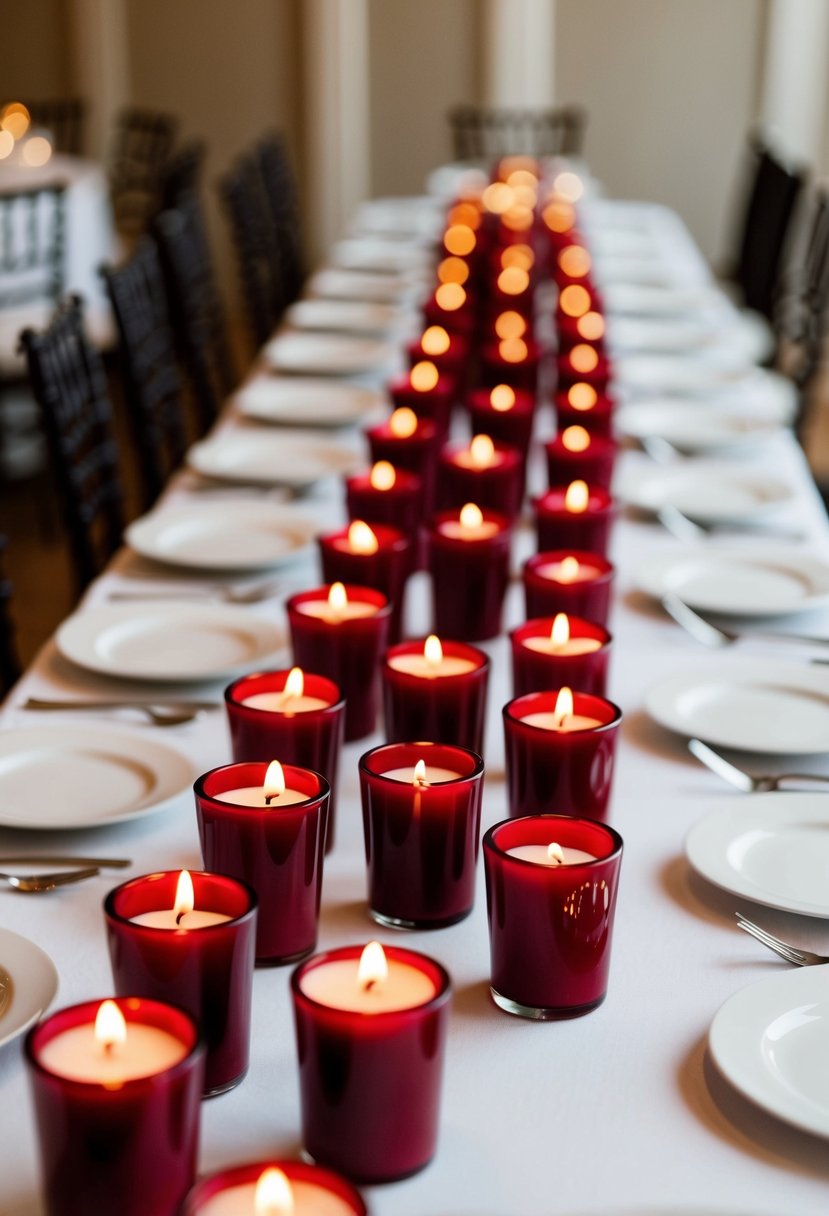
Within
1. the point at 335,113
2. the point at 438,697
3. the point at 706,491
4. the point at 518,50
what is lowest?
the point at 706,491

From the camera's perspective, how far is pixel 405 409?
175 centimetres

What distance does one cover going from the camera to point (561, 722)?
3.22 ft

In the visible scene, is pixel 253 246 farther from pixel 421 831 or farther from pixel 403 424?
pixel 421 831

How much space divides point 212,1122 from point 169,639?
2.27ft

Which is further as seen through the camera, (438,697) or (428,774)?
(438,697)

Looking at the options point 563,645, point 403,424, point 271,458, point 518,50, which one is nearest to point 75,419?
point 271,458

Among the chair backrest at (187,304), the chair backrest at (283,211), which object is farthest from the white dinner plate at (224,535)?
the chair backrest at (283,211)

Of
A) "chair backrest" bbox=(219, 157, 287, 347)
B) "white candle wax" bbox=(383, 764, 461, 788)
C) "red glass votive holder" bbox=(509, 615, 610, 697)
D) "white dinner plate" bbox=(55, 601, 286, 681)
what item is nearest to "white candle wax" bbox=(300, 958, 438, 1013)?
"white candle wax" bbox=(383, 764, 461, 788)

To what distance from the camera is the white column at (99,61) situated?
6.12 meters

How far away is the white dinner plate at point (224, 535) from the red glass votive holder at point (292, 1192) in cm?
101

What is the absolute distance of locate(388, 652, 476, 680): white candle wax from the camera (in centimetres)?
106

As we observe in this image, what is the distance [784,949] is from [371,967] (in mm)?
311

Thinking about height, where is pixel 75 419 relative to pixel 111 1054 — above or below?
below

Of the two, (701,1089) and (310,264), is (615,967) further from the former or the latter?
(310,264)
